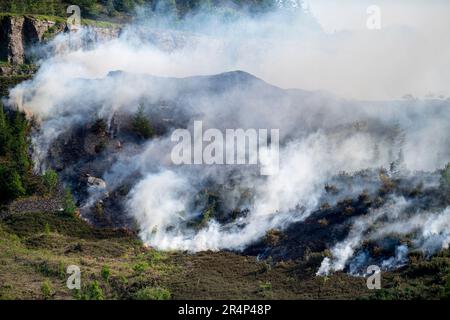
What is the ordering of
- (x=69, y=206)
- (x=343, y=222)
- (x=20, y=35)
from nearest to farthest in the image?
(x=343, y=222) → (x=69, y=206) → (x=20, y=35)

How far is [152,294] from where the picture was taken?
92.4 feet

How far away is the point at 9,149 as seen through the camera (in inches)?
2000

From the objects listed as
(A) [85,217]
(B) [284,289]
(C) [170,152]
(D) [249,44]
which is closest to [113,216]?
(A) [85,217]

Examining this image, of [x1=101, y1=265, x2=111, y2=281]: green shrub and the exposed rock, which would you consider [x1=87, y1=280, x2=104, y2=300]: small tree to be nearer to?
[x1=101, y1=265, x2=111, y2=281]: green shrub

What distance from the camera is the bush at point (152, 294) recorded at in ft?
91.5

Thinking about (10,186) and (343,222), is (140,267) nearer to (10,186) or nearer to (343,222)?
(343,222)

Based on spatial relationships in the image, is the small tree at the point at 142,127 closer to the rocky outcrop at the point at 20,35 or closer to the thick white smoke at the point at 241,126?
the thick white smoke at the point at 241,126

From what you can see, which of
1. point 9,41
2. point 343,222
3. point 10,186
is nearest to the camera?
point 343,222

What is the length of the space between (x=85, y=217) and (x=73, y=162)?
29.0ft

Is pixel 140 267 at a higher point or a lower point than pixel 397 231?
lower

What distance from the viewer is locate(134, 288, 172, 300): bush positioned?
27891mm

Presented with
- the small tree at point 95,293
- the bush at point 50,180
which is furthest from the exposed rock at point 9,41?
the small tree at point 95,293

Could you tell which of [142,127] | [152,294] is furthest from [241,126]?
[152,294]

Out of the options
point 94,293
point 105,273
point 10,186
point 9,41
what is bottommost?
point 105,273
